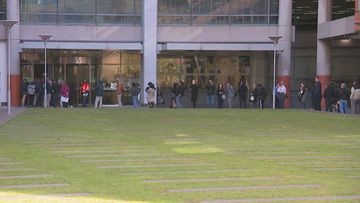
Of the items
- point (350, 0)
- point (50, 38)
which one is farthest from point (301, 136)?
point (350, 0)

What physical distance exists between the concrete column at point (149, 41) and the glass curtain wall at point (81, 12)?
2.84ft

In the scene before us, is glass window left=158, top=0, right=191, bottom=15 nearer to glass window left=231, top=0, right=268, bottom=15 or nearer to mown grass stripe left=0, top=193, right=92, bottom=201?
glass window left=231, top=0, right=268, bottom=15

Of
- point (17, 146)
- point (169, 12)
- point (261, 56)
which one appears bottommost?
point (17, 146)

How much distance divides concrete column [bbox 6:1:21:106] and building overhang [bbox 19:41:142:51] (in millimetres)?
548

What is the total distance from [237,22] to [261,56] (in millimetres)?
3752

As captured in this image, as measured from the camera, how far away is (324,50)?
120ft

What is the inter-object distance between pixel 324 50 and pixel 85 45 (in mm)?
13845

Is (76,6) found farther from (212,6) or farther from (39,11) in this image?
(212,6)

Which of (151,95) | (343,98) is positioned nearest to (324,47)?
(343,98)

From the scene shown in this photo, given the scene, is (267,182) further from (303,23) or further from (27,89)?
(303,23)

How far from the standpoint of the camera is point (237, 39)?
37.6 metres

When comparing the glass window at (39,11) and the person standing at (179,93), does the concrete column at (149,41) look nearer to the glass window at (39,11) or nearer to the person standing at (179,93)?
the person standing at (179,93)

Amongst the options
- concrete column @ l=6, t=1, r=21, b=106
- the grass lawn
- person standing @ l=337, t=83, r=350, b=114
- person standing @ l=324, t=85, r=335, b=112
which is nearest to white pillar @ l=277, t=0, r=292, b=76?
person standing @ l=324, t=85, r=335, b=112

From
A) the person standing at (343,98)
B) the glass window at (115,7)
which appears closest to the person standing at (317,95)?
the person standing at (343,98)
